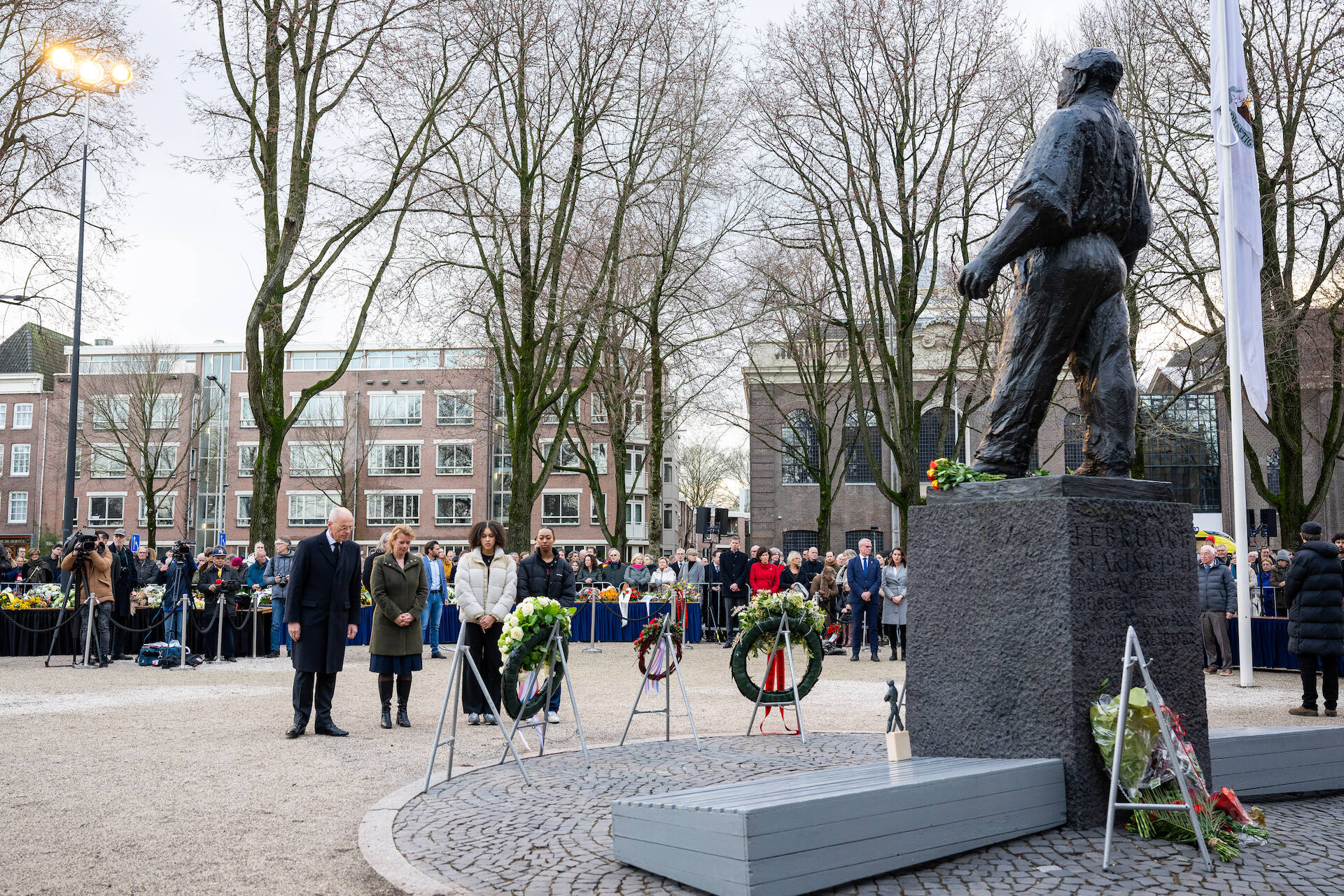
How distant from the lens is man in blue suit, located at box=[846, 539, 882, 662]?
18.8 m

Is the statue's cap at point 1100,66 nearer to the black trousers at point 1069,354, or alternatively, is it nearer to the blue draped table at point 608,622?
the black trousers at point 1069,354

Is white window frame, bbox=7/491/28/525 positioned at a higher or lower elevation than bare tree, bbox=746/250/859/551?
lower

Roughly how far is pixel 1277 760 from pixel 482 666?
713 cm

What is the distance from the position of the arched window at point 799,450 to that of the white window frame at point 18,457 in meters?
51.2

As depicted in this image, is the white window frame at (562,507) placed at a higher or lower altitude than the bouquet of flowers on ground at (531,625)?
higher

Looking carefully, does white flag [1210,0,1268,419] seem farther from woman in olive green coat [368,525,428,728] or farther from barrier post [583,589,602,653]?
barrier post [583,589,602,653]

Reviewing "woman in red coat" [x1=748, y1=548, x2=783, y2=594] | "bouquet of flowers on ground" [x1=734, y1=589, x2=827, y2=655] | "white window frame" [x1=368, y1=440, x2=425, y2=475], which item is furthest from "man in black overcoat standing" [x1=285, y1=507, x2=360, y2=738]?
"white window frame" [x1=368, y1=440, x2=425, y2=475]

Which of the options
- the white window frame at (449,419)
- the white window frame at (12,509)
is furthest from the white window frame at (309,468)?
the white window frame at (12,509)

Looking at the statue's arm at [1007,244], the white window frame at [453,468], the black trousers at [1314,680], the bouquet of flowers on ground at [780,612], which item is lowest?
the black trousers at [1314,680]

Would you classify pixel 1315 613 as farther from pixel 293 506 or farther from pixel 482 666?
pixel 293 506

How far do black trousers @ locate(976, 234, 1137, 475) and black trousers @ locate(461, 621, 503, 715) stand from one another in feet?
18.8

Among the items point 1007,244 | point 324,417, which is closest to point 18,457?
point 324,417

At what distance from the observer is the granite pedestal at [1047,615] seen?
5457mm

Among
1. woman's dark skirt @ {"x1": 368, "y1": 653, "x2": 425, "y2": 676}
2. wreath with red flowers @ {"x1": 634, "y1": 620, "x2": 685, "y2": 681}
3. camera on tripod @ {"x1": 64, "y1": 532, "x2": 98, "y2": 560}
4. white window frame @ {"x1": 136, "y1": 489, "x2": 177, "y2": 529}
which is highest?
white window frame @ {"x1": 136, "y1": 489, "x2": 177, "y2": 529}
